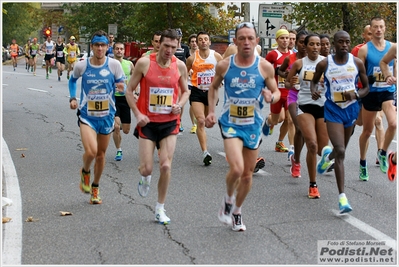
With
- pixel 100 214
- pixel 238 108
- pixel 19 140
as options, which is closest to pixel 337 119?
pixel 238 108

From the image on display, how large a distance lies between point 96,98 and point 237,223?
7.46ft

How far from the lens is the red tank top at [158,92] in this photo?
827 centimetres

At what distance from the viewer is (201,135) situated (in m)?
12.2

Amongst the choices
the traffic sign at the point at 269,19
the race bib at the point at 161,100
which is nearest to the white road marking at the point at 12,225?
the race bib at the point at 161,100

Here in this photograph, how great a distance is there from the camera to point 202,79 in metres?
12.3

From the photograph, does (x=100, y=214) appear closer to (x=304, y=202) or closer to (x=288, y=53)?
(x=304, y=202)

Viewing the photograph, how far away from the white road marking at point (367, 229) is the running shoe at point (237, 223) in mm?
1117

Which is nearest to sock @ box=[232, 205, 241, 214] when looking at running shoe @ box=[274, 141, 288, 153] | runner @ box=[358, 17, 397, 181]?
runner @ box=[358, 17, 397, 181]

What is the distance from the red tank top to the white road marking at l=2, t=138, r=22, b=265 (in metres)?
1.69

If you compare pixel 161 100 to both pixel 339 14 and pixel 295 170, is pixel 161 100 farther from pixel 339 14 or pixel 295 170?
pixel 339 14

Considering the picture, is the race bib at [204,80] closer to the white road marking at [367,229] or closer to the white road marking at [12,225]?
the white road marking at [12,225]

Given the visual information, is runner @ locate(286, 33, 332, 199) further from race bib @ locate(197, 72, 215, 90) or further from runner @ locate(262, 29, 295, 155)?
race bib @ locate(197, 72, 215, 90)

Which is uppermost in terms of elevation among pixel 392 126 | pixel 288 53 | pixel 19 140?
pixel 288 53

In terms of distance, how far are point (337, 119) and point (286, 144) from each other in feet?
18.1
